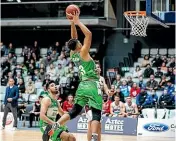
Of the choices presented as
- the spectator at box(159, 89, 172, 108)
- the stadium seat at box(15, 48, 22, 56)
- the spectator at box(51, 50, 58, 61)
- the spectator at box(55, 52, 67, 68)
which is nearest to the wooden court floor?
the spectator at box(159, 89, 172, 108)

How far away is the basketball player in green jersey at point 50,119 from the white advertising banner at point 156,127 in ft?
25.6

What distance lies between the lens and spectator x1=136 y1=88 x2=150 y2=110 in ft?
59.0

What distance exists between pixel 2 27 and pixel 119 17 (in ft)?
20.6

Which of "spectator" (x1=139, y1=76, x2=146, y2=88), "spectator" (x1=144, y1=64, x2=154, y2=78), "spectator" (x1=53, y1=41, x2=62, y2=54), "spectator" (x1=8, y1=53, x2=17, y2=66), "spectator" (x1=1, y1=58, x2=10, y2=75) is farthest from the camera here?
"spectator" (x1=53, y1=41, x2=62, y2=54)

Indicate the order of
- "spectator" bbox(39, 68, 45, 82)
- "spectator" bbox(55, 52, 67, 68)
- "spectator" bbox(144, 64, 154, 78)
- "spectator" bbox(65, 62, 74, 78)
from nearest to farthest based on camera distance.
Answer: "spectator" bbox(144, 64, 154, 78), "spectator" bbox(65, 62, 74, 78), "spectator" bbox(39, 68, 45, 82), "spectator" bbox(55, 52, 67, 68)

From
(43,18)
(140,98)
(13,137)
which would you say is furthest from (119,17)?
(13,137)

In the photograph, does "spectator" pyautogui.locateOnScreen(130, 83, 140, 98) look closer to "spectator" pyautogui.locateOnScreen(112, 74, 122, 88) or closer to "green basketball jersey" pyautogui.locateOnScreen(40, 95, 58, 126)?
"spectator" pyautogui.locateOnScreen(112, 74, 122, 88)

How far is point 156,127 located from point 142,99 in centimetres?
230

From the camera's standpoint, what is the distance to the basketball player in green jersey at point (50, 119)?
314 inches

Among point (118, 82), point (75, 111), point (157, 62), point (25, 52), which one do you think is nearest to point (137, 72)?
point (157, 62)

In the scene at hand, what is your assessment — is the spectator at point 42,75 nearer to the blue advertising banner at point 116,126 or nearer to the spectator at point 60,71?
the spectator at point 60,71

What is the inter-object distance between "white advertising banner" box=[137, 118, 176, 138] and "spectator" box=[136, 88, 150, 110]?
188 cm

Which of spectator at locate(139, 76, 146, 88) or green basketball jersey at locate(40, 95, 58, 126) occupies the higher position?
green basketball jersey at locate(40, 95, 58, 126)

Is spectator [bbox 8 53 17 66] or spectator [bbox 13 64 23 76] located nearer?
spectator [bbox 13 64 23 76]
